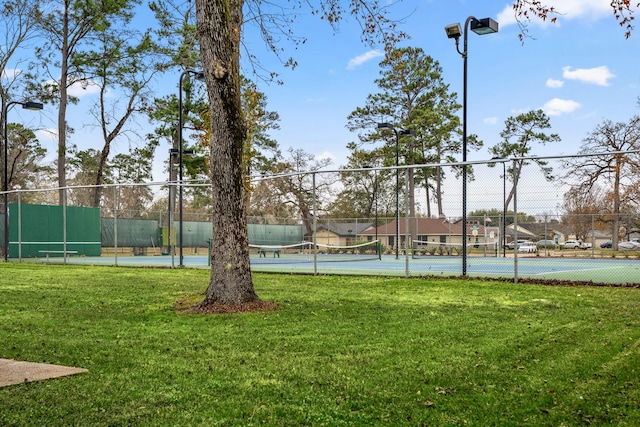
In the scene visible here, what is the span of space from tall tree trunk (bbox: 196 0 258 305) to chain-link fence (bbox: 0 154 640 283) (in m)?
5.19

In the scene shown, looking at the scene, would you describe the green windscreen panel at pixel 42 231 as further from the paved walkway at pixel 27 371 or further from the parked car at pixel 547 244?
the paved walkway at pixel 27 371

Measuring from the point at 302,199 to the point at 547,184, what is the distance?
2776 centimetres

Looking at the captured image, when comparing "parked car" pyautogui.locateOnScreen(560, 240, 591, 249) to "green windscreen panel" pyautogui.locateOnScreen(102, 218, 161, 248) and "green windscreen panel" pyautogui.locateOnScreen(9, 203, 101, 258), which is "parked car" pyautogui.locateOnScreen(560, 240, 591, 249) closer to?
"green windscreen panel" pyautogui.locateOnScreen(9, 203, 101, 258)

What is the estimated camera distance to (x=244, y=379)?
4969 millimetres

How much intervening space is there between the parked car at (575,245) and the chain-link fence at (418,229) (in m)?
0.06

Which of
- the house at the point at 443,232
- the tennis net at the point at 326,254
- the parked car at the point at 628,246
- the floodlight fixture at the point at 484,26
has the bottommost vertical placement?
the tennis net at the point at 326,254

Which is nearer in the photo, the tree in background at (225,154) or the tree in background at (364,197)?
the tree in background at (225,154)

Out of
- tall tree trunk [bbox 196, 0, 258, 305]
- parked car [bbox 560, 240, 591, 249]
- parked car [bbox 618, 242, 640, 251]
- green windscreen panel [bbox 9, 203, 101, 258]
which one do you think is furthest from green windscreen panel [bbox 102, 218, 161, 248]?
tall tree trunk [bbox 196, 0, 258, 305]

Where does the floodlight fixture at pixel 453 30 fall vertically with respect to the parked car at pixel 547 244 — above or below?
above

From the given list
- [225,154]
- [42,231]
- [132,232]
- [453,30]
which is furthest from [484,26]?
[132,232]

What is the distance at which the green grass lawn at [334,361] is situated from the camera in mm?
4102

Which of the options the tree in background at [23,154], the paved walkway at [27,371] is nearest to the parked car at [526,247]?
the paved walkway at [27,371]

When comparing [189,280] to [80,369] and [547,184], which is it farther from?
[80,369]

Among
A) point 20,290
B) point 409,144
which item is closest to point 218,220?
point 20,290
